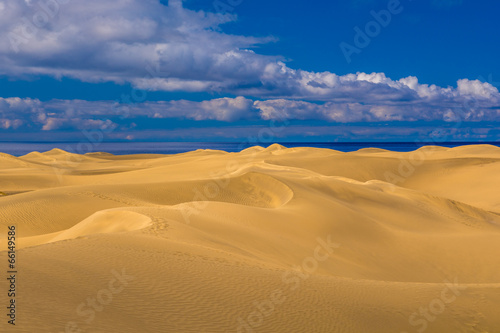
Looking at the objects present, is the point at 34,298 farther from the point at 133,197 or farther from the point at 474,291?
the point at 133,197

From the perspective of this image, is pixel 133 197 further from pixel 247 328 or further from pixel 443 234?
pixel 247 328

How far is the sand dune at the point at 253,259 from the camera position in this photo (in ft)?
17.1

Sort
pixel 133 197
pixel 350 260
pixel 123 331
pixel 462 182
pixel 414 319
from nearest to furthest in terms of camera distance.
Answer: pixel 123 331, pixel 414 319, pixel 350 260, pixel 133 197, pixel 462 182

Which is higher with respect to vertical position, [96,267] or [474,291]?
[96,267]

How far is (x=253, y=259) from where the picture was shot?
27.9 feet

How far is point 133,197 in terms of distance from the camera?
19.8m

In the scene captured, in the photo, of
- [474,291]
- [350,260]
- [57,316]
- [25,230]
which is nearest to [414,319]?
[474,291]

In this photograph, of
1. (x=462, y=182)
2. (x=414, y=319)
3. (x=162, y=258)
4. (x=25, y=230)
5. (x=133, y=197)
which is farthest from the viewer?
(x=462, y=182)

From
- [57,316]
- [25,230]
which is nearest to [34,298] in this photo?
[57,316]

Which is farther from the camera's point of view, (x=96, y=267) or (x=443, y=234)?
(x=443, y=234)

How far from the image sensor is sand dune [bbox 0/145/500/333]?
5.21 metres

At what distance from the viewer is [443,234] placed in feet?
53.7

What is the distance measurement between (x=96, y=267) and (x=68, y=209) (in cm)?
1315

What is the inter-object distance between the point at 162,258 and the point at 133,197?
530 inches
